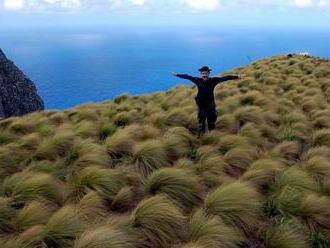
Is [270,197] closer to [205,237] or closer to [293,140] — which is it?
[205,237]

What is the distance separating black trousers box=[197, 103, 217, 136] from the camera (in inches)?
553

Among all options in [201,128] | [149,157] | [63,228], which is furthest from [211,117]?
[63,228]

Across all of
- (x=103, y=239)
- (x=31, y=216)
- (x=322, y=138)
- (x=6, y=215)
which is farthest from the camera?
(x=322, y=138)

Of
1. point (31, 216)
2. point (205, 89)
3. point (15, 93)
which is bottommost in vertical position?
point (15, 93)

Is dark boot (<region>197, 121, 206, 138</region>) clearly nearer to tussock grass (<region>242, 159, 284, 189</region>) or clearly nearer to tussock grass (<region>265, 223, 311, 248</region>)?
tussock grass (<region>242, 159, 284, 189</region>)

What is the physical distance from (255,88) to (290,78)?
359 centimetres

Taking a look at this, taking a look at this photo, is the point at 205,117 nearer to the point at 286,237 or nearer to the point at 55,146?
the point at 55,146

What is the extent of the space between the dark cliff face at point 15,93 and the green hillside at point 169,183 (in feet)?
67.2

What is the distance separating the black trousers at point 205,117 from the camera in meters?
14.1

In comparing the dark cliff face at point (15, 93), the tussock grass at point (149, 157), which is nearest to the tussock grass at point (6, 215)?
the tussock grass at point (149, 157)

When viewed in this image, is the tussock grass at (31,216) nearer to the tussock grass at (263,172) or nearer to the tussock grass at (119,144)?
the tussock grass at (119,144)

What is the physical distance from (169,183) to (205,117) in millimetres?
5402

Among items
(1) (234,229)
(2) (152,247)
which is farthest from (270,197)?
(2) (152,247)

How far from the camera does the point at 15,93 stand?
36.5 meters
